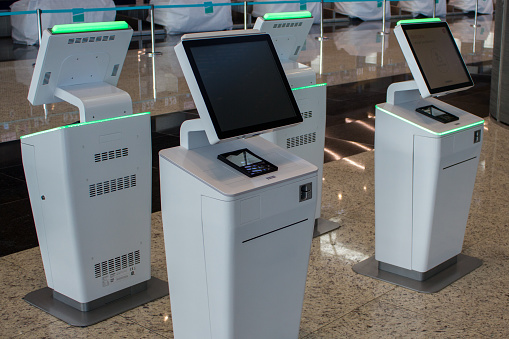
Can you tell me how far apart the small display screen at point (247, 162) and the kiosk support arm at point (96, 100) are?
→ 753 mm

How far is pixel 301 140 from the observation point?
4301 millimetres

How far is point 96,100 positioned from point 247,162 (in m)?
0.89

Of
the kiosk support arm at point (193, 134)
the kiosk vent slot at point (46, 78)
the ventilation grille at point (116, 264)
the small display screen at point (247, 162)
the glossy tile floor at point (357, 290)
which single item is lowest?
the glossy tile floor at point (357, 290)

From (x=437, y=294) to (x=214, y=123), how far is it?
178cm

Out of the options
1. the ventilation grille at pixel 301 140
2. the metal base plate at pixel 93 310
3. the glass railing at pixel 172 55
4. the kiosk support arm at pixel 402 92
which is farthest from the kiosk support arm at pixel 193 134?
the glass railing at pixel 172 55

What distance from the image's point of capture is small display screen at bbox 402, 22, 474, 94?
3.55 metres

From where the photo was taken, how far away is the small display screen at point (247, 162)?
8.49 feet

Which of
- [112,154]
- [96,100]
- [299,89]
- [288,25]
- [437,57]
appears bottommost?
[112,154]

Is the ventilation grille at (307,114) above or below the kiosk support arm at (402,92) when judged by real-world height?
below

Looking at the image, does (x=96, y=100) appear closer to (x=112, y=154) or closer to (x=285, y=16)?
(x=112, y=154)

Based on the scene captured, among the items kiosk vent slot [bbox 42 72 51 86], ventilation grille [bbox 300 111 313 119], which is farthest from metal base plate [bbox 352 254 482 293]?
kiosk vent slot [bbox 42 72 51 86]

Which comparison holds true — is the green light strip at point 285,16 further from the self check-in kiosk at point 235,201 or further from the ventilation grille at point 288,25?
the self check-in kiosk at point 235,201

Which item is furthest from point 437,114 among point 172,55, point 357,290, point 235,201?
point 172,55

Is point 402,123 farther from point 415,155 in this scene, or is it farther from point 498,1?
point 498,1
